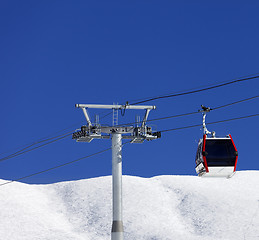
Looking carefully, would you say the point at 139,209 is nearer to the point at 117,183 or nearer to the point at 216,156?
the point at 117,183

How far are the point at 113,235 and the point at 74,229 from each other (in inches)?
1617

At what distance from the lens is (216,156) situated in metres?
21.0

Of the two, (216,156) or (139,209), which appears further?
(139,209)

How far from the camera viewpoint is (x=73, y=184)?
8288 centimetres

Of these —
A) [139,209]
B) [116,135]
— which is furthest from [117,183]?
[139,209]

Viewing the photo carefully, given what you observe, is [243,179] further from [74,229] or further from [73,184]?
[74,229]

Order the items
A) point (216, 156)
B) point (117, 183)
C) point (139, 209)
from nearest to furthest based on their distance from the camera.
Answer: point (216, 156), point (117, 183), point (139, 209)

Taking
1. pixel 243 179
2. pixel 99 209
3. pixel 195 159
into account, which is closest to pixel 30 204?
pixel 99 209

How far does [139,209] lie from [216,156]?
164ft

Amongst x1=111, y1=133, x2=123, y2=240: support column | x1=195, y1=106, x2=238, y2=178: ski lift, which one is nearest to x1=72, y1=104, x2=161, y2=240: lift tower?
x1=111, y1=133, x2=123, y2=240: support column

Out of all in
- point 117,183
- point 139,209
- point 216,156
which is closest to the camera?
point 216,156

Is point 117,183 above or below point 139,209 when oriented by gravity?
below

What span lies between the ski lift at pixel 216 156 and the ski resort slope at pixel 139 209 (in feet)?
132

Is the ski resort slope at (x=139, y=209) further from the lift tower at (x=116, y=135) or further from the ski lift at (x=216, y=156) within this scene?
the ski lift at (x=216, y=156)
